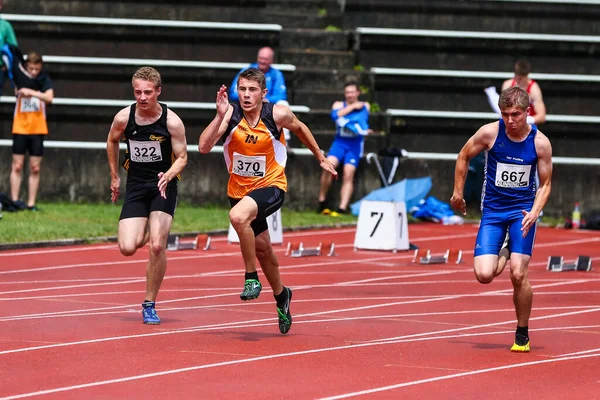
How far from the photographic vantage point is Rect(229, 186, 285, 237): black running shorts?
997 cm

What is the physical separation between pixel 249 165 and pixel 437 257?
618 centimetres

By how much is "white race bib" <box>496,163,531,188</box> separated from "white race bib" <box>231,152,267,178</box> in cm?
182

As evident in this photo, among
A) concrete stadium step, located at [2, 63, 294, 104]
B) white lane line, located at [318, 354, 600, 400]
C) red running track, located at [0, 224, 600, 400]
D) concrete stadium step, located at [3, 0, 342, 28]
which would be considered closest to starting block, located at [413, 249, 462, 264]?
red running track, located at [0, 224, 600, 400]

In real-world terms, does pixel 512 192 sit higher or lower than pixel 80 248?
higher

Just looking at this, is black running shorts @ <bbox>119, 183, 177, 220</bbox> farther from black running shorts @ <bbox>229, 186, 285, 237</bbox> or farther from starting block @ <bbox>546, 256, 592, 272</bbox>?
starting block @ <bbox>546, 256, 592, 272</bbox>

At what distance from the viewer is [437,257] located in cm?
1591

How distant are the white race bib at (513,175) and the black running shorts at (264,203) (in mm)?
1707

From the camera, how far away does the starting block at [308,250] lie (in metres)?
16.0

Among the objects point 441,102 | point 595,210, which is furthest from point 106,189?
point 595,210

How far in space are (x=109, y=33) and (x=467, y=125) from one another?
670cm

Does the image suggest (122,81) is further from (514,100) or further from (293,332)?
(514,100)

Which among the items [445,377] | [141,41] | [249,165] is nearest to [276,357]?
[445,377]

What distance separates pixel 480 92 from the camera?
24531 mm

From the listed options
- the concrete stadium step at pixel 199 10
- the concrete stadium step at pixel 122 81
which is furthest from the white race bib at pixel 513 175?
the concrete stadium step at pixel 199 10
